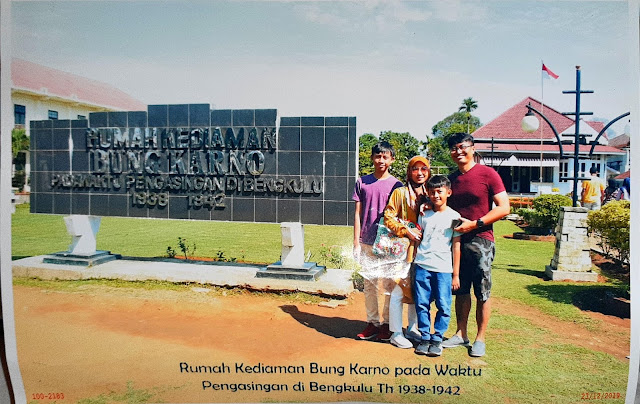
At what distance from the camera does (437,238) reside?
3453 mm

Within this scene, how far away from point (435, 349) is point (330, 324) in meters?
0.93

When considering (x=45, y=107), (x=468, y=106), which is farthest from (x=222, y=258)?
(x=468, y=106)

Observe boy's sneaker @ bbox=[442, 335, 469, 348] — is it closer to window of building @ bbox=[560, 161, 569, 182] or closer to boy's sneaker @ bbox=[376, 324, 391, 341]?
boy's sneaker @ bbox=[376, 324, 391, 341]

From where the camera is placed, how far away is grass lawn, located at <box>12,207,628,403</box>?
11.3 feet

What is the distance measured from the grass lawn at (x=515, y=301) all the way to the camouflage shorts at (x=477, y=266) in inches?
7.8

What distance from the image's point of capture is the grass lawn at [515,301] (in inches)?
135

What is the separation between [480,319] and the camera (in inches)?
143

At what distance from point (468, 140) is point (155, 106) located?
2.90 metres

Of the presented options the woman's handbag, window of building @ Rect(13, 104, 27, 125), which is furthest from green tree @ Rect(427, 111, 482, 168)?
window of building @ Rect(13, 104, 27, 125)

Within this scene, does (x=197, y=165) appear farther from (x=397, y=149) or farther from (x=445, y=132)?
(x=445, y=132)

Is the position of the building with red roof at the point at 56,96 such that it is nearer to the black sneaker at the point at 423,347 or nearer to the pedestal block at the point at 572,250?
the black sneaker at the point at 423,347

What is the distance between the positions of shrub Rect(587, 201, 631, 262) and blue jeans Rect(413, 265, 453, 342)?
4.88ft

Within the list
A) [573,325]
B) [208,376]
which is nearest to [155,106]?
[208,376]

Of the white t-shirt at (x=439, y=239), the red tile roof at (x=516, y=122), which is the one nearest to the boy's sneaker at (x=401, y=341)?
the white t-shirt at (x=439, y=239)
